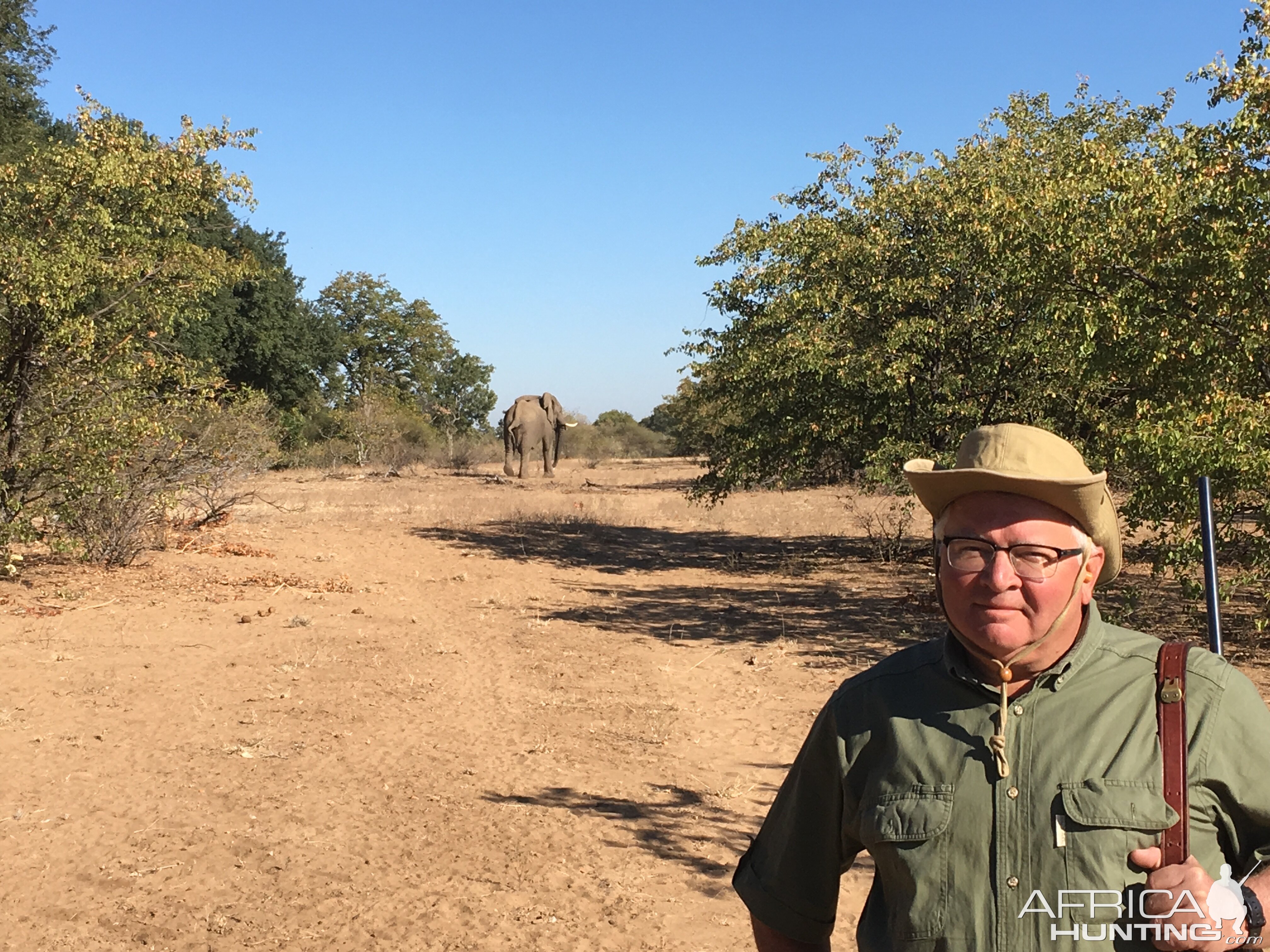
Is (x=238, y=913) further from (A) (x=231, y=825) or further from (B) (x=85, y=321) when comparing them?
(B) (x=85, y=321)

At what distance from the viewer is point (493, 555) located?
16.3m

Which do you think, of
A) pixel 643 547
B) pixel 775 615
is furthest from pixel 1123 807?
pixel 643 547

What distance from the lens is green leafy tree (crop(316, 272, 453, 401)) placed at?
45.8 m

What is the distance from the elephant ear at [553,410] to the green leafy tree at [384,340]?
35.2 feet

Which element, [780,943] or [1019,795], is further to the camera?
[780,943]

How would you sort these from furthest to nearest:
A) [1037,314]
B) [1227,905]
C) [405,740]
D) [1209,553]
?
[1037,314] < [405,740] < [1209,553] < [1227,905]

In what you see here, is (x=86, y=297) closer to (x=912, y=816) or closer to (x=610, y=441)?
(x=912, y=816)

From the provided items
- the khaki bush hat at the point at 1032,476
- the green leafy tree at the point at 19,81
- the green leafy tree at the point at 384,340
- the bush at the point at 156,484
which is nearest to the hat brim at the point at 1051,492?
the khaki bush hat at the point at 1032,476

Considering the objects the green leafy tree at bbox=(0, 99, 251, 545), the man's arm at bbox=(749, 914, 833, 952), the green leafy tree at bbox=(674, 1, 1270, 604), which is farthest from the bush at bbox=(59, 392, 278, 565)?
the man's arm at bbox=(749, 914, 833, 952)

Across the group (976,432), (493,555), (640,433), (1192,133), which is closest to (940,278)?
(1192,133)

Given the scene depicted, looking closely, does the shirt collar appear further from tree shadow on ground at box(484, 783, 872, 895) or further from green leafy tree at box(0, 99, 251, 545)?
green leafy tree at box(0, 99, 251, 545)

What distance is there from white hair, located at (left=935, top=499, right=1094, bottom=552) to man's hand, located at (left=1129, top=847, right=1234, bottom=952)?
561mm

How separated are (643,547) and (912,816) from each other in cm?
1620

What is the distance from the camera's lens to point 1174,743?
187 centimetres
